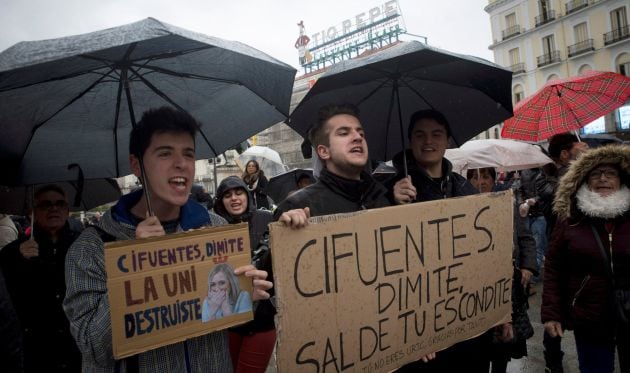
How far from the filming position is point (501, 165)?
5660mm

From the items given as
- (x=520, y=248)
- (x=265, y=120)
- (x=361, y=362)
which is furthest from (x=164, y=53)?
(x=520, y=248)

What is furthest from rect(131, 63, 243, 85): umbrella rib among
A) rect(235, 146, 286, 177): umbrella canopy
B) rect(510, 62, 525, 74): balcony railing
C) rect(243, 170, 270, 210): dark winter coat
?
rect(510, 62, 525, 74): balcony railing

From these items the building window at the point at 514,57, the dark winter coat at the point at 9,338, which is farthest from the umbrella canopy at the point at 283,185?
the building window at the point at 514,57

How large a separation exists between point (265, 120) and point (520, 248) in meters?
2.17

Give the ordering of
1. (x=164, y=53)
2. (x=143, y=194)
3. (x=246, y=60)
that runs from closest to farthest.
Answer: (x=143, y=194), (x=164, y=53), (x=246, y=60)

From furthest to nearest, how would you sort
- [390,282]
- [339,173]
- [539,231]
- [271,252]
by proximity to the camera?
[539,231], [339,173], [390,282], [271,252]

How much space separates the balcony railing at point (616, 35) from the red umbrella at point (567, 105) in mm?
35312

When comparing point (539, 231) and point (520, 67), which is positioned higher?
point (520, 67)

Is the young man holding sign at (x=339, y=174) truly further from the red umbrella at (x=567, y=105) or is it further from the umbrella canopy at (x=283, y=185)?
the umbrella canopy at (x=283, y=185)

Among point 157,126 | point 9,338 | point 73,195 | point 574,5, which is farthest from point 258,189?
point 574,5

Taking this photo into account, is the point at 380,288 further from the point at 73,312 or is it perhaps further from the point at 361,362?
the point at 73,312

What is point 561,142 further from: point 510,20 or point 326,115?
point 510,20

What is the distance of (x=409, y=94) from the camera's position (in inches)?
121

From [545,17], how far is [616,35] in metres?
6.82
